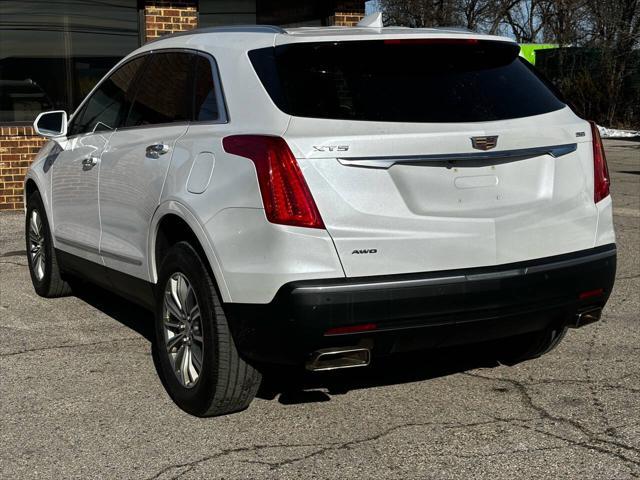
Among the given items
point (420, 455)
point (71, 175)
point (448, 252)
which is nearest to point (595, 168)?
point (448, 252)

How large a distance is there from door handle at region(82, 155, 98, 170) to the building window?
7.45m

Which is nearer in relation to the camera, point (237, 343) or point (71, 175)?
point (237, 343)

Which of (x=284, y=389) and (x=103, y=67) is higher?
(x=103, y=67)

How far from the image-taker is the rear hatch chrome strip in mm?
3844

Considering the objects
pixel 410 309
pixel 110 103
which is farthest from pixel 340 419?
pixel 110 103

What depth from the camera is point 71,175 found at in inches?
235

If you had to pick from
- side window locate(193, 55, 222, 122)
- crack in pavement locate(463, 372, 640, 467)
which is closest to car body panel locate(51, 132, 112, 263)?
side window locate(193, 55, 222, 122)

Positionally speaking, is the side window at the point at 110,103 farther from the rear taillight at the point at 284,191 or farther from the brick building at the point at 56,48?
the brick building at the point at 56,48

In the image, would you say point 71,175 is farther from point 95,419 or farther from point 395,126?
point 395,126

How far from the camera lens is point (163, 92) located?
5023mm

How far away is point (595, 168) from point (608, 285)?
1.79 ft

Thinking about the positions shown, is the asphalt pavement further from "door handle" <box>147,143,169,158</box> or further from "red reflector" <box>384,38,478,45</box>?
"red reflector" <box>384,38,478,45</box>

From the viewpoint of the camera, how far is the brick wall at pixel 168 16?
1320 cm

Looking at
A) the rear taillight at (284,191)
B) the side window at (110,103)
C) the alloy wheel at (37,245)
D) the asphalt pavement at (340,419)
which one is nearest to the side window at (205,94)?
the rear taillight at (284,191)
